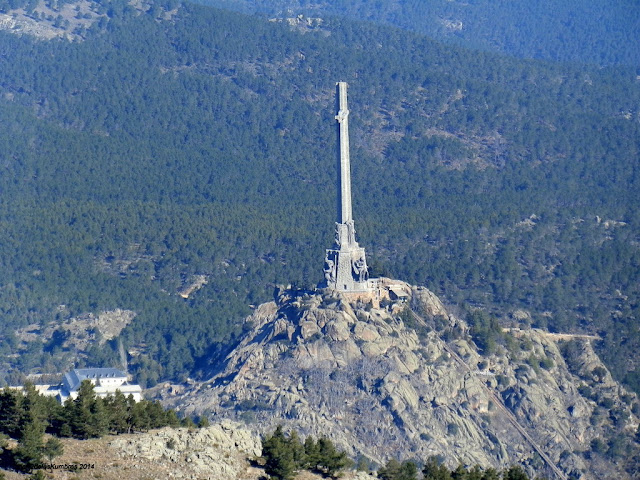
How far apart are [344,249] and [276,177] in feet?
177

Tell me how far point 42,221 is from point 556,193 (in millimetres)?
38700

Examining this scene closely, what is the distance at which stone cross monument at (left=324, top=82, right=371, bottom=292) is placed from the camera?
330 ft

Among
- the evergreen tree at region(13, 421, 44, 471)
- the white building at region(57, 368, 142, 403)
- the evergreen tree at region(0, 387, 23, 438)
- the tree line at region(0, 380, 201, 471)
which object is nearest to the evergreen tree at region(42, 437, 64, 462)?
the tree line at region(0, 380, 201, 471)

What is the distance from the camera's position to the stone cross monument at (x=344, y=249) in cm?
10056

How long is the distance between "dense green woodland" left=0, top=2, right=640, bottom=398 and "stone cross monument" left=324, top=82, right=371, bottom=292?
869 cm

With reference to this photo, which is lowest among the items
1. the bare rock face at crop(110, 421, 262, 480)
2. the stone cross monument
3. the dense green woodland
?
the dense green woodland

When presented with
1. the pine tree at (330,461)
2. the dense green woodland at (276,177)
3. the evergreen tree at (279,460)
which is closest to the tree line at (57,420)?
the evergreen tree at (279,460)

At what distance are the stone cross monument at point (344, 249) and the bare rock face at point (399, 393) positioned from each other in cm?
151

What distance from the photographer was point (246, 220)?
135m

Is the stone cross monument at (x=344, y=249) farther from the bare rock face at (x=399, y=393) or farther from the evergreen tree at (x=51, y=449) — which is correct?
the evergreen tree at (x=51, y=449)

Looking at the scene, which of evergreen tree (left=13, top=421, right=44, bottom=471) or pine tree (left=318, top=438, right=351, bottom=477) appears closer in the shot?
evergreen tree (left=13, top=421, right=44, bottom=471)

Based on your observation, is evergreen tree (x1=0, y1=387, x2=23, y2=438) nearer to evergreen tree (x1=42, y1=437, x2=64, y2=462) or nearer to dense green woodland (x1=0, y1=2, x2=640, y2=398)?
evergreen tree (x1=42, y1=437, x2=64, y2=462)

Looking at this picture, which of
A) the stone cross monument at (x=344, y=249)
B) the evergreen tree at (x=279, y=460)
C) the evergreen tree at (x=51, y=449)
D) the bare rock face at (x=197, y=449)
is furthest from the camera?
the stone cross monument at (x=344, y=249)

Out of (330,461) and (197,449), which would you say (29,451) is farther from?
(330,461)
